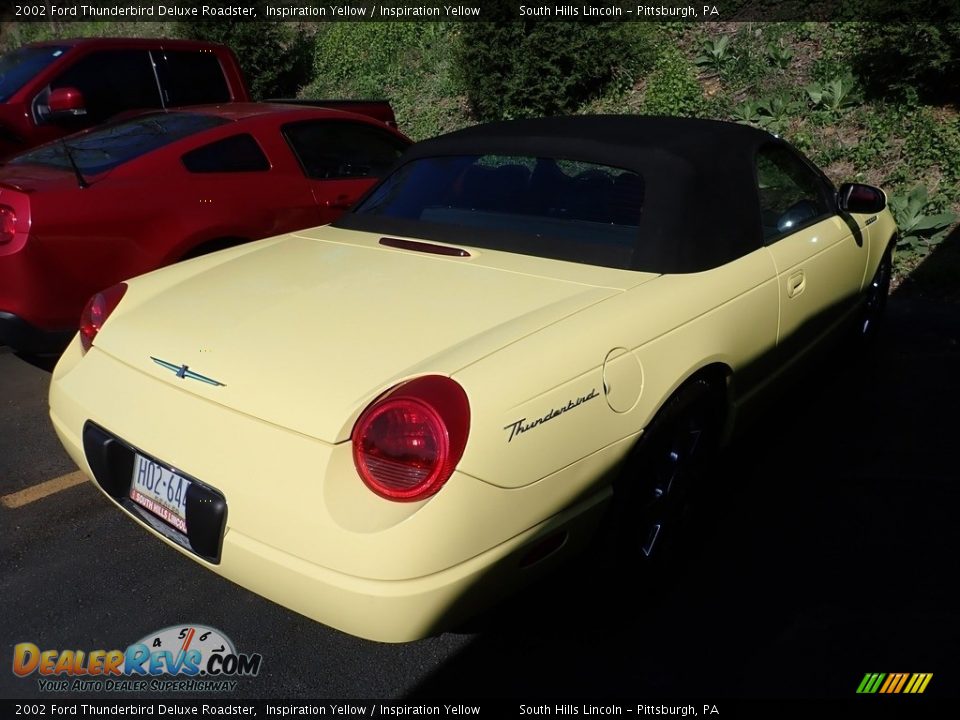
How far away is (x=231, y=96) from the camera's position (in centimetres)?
707

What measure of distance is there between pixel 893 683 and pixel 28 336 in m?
3.66

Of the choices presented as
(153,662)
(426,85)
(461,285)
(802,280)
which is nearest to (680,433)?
(461,285)

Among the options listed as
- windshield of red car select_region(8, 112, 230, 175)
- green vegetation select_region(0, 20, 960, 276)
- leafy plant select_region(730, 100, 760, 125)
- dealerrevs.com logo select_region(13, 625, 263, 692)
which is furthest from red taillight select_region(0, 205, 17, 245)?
leafy plant select_region(730, 100, 760, 125)

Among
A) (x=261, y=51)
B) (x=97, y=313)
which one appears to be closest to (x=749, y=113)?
(x=97, y=313)

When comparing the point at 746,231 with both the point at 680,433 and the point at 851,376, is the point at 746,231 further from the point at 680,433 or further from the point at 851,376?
the point at 851,376

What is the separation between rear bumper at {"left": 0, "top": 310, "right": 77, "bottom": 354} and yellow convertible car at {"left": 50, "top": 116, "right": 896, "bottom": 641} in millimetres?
1197

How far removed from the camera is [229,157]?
4.50 metres

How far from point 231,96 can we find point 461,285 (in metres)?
5.48

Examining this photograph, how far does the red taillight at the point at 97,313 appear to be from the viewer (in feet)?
8.52

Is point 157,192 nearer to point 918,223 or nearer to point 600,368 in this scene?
point 600,368

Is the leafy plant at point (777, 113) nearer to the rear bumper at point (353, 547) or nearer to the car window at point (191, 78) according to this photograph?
the car window at point (191, 78)

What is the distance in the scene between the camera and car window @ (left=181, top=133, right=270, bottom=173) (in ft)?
14.2

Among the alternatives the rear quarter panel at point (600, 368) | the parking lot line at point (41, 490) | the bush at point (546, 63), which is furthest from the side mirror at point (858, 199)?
the bush at point (546, 63)

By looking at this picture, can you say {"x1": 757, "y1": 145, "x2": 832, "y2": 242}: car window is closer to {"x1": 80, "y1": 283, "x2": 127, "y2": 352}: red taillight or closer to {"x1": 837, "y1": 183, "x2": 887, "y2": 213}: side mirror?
{"x1": 837, "y1": 183, "x2": 887, "y2": 213}: side mirror
